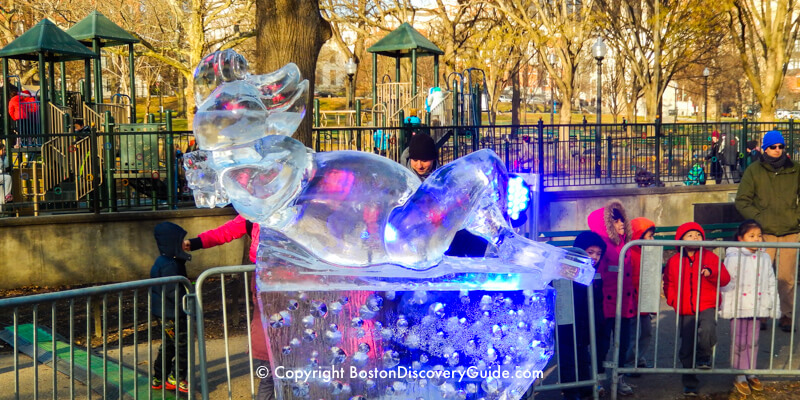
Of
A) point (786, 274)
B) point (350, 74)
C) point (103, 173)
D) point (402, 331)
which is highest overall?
point (350, 74)

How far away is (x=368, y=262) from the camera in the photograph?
334 centimetres

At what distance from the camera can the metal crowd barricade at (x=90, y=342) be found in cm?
383

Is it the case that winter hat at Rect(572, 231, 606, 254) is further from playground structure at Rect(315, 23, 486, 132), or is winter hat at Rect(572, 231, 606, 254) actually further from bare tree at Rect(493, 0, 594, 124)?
bare tree at Rect(493, 0, 594, 124)

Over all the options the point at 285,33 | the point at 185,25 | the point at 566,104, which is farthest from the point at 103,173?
the point at 566,104

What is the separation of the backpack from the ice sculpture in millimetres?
13395

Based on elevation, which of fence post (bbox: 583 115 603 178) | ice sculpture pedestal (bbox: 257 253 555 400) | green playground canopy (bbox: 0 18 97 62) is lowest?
ice sculpture pedestal (bbox: 257 253 555 400)

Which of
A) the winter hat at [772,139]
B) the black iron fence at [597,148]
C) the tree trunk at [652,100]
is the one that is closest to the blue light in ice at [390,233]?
the winter hat at [772,139]

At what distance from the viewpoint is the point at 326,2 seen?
113 feet

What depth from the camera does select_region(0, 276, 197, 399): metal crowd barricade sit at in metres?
3.83

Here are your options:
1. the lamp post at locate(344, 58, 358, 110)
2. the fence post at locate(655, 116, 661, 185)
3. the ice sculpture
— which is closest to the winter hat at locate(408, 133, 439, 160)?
the ice sculpture

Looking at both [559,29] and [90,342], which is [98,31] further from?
[90,342]

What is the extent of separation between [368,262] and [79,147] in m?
9.72

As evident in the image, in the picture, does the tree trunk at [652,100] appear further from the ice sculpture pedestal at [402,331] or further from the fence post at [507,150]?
the ice sculpture pedestal at [402,331]

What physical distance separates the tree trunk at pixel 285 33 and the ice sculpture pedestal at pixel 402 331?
4.60m
